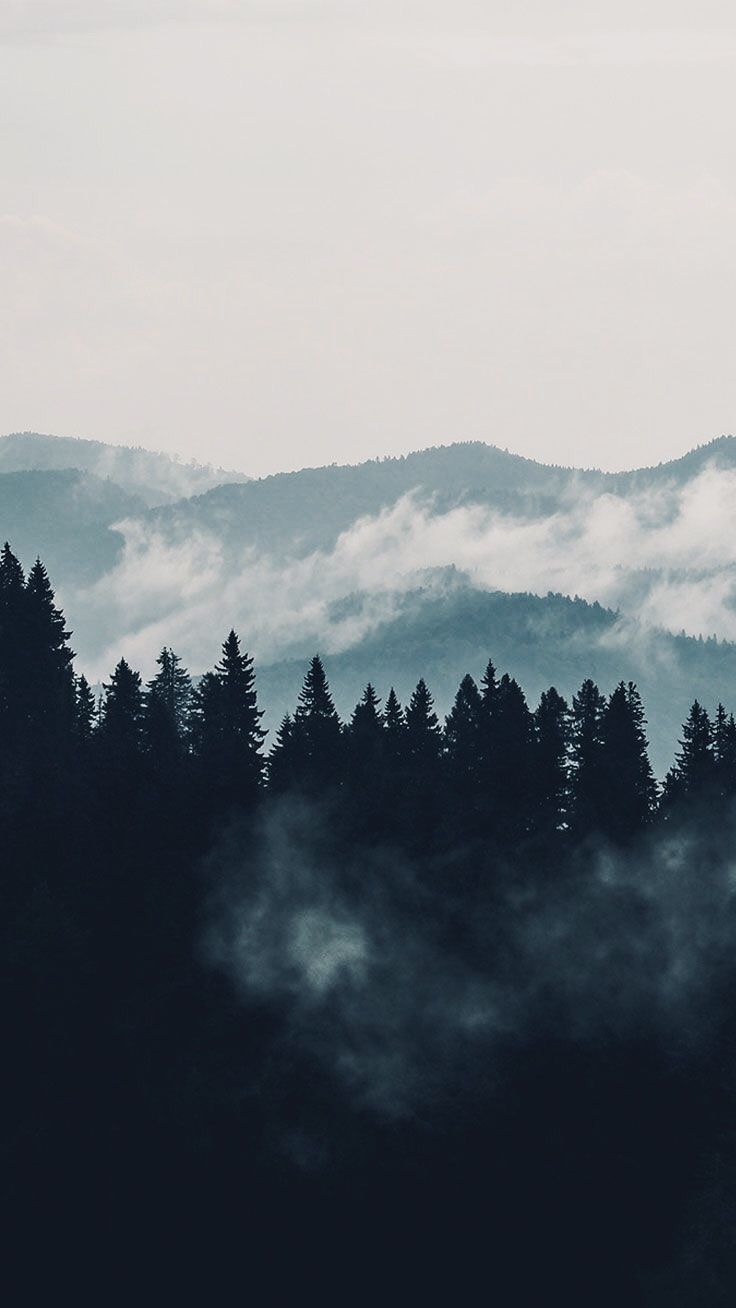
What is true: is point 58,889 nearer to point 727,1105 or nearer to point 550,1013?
point 550,1013

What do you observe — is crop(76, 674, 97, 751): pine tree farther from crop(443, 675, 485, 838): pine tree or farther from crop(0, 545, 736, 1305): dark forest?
crop(443, 675, 485, 838): pine tree

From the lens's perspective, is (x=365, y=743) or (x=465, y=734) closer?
(x=365, y=743)

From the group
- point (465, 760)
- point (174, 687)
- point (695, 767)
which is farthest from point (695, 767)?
point (174, 687)

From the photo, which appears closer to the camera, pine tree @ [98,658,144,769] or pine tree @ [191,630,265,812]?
pine tree @ [98,658,144,769]

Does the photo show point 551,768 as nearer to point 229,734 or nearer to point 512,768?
point 512,768

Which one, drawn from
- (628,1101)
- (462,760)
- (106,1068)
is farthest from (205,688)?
(628,1101)

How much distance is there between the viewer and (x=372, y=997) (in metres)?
109

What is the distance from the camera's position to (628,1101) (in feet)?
343

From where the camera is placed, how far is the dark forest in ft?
326

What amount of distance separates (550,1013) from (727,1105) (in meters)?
10.7

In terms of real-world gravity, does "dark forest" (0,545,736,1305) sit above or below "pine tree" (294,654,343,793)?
below

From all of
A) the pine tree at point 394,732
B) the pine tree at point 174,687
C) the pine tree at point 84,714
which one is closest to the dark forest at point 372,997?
the pine tree at point 394,732

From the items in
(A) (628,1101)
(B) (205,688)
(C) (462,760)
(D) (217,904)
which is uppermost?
(B) (205,688)

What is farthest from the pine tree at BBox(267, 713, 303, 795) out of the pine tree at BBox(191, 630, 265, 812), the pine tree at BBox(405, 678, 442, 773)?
the pine tree at BBox(405, 678, 442, 773)
